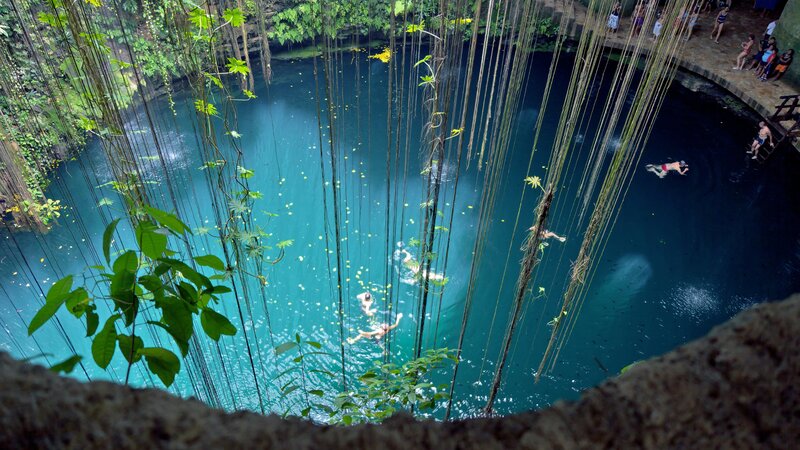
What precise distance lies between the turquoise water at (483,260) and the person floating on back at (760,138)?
0.22m

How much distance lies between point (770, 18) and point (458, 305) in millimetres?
8366

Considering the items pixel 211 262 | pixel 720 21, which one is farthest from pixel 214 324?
pixel 720 21

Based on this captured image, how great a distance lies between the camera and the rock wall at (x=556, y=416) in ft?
1.06

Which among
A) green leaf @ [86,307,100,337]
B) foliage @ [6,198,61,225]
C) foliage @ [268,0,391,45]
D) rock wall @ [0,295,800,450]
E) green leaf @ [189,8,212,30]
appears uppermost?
rock wall @ [0,295,800,450]

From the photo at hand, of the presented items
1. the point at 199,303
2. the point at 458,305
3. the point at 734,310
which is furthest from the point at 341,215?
the point at 199,303

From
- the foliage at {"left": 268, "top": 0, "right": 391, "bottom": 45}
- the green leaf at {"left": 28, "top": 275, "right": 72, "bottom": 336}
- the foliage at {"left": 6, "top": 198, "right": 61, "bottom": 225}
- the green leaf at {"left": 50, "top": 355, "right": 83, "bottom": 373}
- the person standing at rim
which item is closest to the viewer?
the green leaf at {"left": 50, "top": 355, "right": 83, "bottom": 373}

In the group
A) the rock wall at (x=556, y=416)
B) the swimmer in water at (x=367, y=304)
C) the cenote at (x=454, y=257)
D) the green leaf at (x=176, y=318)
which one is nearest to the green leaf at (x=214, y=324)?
the green leaf at (x=176, y=318)

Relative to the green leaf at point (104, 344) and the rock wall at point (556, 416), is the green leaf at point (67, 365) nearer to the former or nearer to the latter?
the green leaf at point (104, 344)

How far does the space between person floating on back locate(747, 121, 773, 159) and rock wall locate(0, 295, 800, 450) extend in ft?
26.7

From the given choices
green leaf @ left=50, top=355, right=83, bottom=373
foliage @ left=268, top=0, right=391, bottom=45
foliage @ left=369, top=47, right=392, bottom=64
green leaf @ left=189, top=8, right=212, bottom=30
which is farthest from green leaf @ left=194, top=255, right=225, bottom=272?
foliage @ left=369, top=47, right=392, bottom=64

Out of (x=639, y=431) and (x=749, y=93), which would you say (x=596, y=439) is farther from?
(x=749, y=93)

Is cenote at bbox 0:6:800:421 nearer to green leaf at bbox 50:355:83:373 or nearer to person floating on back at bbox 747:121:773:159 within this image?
person floating on back at bbox 747:121:773:159

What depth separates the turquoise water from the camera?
200 inches

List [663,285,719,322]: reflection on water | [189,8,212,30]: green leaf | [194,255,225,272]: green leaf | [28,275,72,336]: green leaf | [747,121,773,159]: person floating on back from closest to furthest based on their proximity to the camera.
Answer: [28,275,72,336]: green leaf → [194,255,225,272]: green leaf → [189,8,212,30]: green leaf → [663,285,719,322]: reflection on water → [747,121,773,159]: person floating on back
